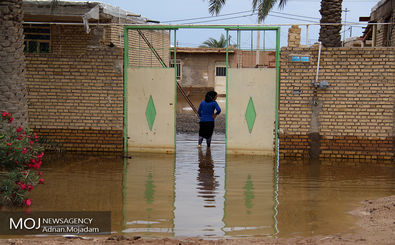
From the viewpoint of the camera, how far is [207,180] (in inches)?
342

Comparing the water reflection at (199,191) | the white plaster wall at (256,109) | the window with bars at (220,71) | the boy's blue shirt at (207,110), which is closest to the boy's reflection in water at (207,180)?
the water reflection at (199,191)

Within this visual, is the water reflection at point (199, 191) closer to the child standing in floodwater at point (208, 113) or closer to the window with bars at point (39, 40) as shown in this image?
the child standing in floodwater at point (208, 113)

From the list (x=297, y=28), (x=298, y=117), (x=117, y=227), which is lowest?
(x=117, y=227)

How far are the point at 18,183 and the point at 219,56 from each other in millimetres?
28691

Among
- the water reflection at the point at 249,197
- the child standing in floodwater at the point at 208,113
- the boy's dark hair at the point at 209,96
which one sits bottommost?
the water reflection at the point at 249,197

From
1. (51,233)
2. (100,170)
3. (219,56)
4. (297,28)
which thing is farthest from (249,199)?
(219,56)

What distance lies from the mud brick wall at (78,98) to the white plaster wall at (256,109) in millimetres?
2571

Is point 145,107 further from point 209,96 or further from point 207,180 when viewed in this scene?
point 207,180

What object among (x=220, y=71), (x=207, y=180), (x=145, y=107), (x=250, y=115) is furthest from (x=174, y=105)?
(x=220, y=71)

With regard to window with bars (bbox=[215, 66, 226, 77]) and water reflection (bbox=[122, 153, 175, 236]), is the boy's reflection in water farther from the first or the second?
window with bars (bbox=[215, 66, 226, 77])

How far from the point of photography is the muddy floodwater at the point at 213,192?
227 inches

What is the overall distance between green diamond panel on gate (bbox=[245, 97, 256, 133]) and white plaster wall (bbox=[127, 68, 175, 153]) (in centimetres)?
174

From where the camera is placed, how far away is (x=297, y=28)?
455 inches

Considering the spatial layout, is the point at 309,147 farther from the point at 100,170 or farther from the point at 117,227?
the point at 117,227
